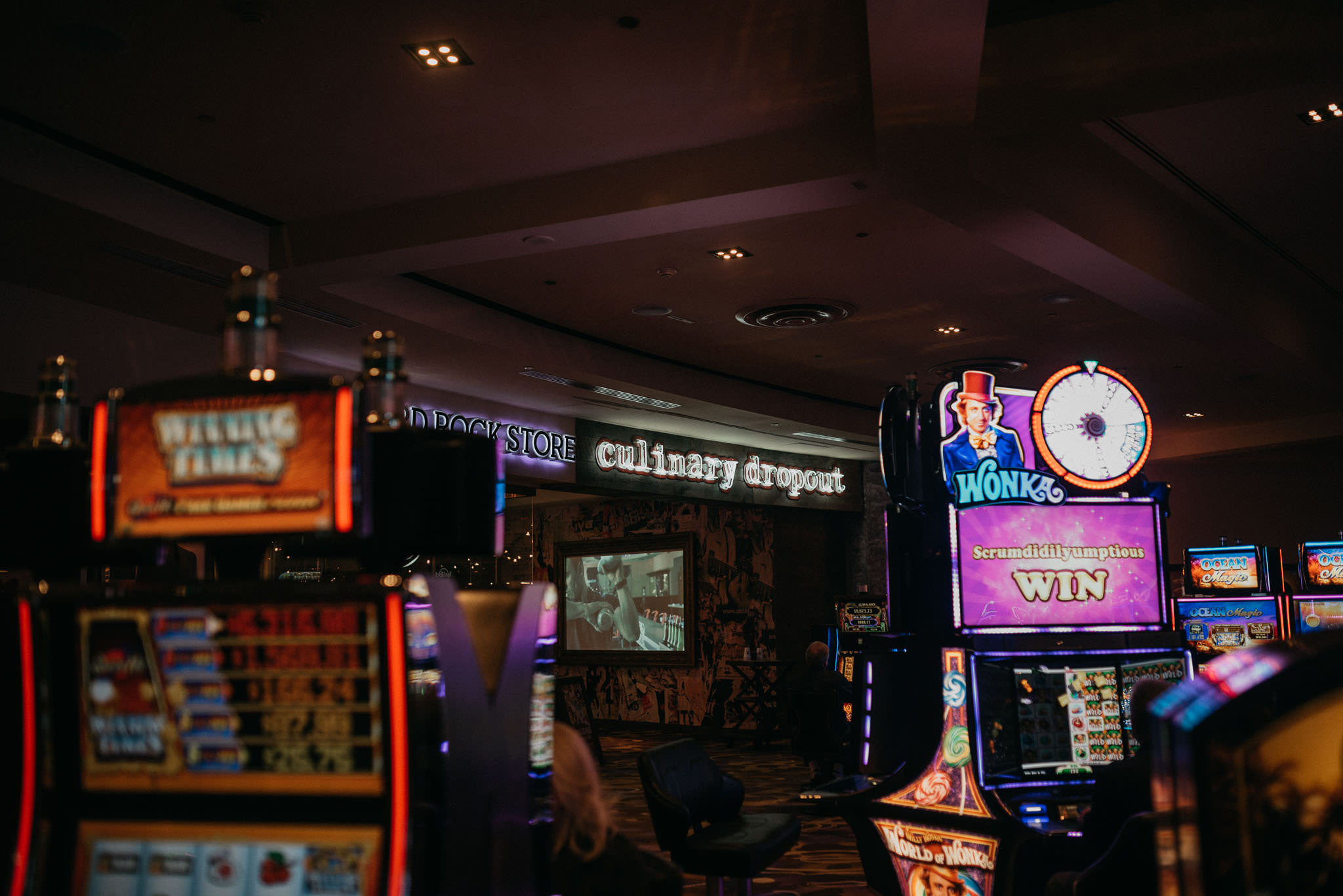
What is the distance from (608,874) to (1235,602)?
695 cm

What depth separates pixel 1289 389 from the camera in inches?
360

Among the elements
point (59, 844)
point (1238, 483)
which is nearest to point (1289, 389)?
point (1238, 483)

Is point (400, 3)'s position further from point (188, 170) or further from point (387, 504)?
point (387, 504)

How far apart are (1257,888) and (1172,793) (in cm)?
10

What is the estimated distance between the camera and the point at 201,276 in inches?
196

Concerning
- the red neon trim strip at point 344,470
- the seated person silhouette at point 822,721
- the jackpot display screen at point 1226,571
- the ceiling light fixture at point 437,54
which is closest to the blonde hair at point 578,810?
the red neon trim strip at point 344,470

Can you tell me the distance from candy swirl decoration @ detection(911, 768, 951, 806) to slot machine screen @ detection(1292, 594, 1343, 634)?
508cm

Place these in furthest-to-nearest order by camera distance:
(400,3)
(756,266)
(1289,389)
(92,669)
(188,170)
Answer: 1. (1289,389)
2. (756,266)
3. (188,170)
4. (400,3)
5. (92,669)

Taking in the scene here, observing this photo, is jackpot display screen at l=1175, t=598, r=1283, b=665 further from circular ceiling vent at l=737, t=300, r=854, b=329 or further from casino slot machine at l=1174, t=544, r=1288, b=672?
circular ceiling vent at l=737, t=300, r=854, b=329

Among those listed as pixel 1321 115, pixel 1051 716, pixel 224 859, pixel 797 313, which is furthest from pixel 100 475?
pixel 797 313

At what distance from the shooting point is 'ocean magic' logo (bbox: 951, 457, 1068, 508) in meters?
3.60

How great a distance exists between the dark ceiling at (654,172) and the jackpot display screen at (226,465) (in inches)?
85.7

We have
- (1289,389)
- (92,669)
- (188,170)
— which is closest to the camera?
(92,669)

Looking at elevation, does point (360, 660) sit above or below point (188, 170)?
below
